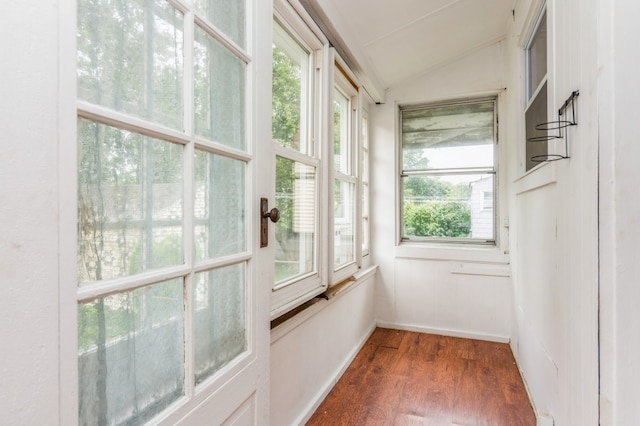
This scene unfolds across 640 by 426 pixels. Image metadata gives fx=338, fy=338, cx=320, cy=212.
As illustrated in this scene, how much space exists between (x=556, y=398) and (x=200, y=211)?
5.41 feet

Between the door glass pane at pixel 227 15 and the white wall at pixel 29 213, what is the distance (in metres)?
0.45

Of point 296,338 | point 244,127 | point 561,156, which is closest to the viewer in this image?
point 244,127

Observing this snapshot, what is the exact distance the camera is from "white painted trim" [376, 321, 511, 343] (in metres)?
2.93

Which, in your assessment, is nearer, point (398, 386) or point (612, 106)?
point (612, 106)

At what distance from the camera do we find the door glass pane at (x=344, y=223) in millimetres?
2340

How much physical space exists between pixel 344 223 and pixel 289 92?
1099mm

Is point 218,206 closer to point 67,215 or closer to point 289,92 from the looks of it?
point 67,215

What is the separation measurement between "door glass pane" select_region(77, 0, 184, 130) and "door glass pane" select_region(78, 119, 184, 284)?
2.6 inches

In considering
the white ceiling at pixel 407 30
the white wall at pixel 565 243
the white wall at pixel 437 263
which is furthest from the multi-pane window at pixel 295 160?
the white wall at pixel 437 263

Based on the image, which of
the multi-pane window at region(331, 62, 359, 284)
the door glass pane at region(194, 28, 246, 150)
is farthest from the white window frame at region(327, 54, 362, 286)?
the door glass pane at region(194, 28, 246, 150)

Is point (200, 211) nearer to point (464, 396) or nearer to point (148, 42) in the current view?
point (148, 42)

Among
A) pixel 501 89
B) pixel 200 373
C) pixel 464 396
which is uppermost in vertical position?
pixel 501 89

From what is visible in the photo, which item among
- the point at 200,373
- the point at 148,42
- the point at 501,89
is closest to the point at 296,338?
the point at 200,373

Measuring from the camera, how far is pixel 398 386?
2.20 metres
